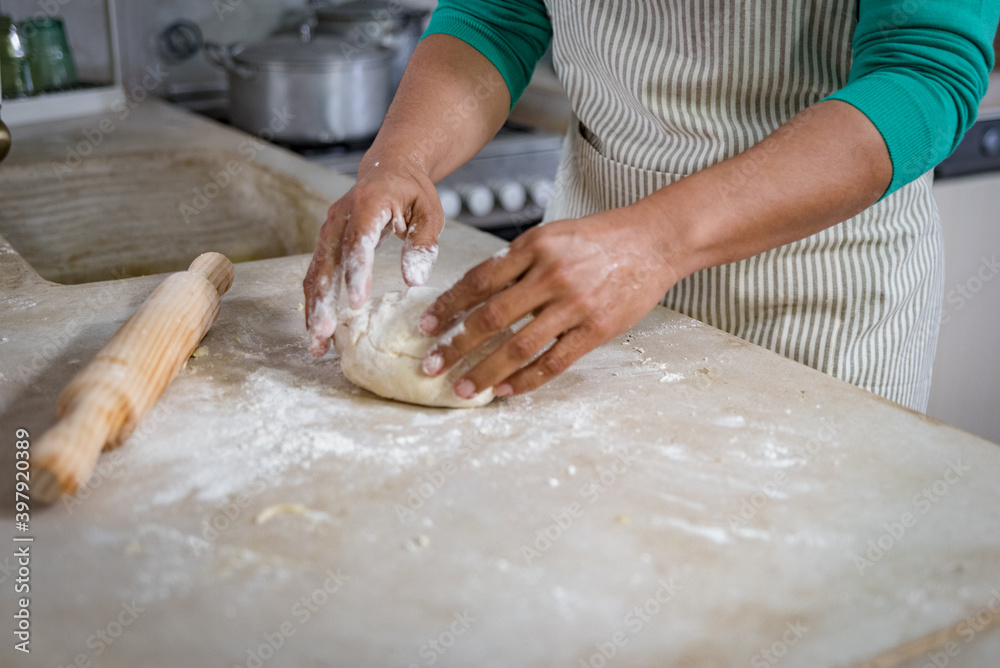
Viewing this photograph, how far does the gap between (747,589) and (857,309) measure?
2.23 ft

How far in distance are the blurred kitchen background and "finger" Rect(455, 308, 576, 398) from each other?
1.25 meters

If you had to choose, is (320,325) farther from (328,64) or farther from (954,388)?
(954,388)

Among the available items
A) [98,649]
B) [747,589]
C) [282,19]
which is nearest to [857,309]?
[747,589]

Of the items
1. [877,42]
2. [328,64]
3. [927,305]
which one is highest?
[877,42]

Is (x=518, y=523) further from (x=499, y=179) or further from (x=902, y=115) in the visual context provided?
(x=499, y=179)

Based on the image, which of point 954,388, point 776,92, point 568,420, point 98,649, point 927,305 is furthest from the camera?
point 954,388

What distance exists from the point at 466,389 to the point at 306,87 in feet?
5.19

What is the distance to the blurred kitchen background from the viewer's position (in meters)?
2.04

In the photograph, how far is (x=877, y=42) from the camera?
3.20ft

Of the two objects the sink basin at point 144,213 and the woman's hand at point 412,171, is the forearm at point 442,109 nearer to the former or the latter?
the woman's hand at point 412,171

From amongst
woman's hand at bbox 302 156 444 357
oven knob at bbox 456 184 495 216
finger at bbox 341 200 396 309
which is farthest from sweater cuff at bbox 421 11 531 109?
oven knob at bbox 456 184 495 216
